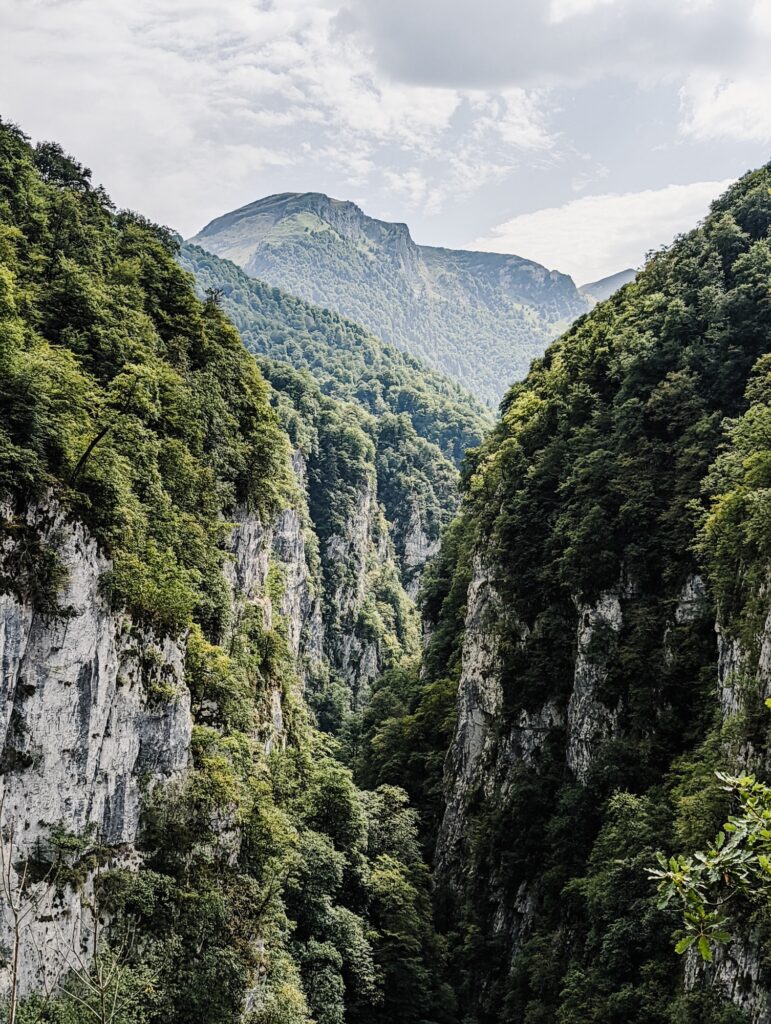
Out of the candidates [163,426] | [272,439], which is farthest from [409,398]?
[163,426]

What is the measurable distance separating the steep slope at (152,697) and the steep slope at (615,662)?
5740 mm

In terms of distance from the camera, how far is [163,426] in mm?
31969

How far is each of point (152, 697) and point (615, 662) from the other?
1899 centimetres

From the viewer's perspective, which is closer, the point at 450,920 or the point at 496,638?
the point at 450,920

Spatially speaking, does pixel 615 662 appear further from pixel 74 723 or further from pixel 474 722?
pixel 74 723

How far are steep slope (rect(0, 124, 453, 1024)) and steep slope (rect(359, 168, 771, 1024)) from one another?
5740mm

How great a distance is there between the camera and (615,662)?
3381 cm

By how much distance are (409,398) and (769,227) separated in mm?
150199

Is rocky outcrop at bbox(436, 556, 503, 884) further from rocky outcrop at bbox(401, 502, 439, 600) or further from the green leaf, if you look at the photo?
rocky outcrop at bbox(401, 502, 439, 600)

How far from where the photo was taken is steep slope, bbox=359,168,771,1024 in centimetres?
2392

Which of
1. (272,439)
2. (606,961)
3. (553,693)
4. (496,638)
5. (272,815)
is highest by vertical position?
(272,439)

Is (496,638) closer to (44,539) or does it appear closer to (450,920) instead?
(450,920)

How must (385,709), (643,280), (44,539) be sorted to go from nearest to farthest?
(44,539) → (643,280) → (385,709)

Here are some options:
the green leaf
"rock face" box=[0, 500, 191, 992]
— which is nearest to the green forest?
"rock face" box=[0, 500, 191, 992]
